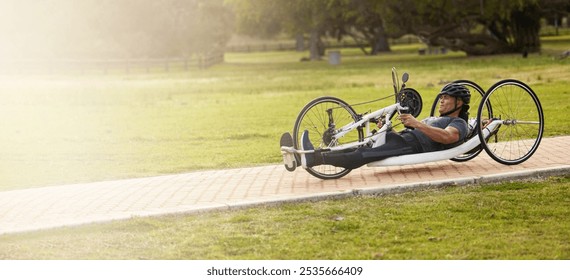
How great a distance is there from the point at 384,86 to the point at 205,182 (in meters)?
19.7

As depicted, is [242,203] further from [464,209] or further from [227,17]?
[227,17]

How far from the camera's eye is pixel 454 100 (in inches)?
407

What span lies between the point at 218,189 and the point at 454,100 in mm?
2834

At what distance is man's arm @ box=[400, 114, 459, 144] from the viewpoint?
32.4 feet

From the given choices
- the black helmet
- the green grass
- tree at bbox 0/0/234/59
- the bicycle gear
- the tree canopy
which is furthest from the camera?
tree at bbox 0/0/234/59

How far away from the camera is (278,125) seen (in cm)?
1847

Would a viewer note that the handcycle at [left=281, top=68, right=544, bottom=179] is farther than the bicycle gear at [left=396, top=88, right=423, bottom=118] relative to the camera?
No

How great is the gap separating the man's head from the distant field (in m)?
2.98

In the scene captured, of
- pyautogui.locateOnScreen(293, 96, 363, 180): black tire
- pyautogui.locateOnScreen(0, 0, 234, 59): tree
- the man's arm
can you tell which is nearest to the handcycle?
pyautogui.locateOnScreen(293, 96, 363, 180): black tire

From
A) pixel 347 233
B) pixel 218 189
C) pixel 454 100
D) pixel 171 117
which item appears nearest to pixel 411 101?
pixel 454 100

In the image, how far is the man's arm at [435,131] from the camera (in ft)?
32.4

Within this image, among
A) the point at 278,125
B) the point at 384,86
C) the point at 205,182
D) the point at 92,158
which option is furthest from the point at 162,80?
the point at 205,182

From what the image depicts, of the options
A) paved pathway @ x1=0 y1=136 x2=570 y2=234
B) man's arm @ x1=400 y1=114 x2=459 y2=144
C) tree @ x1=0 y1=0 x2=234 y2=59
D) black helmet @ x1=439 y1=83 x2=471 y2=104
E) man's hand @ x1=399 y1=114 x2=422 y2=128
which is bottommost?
tree @ x1=0 y1=0 x2=234 y2=59

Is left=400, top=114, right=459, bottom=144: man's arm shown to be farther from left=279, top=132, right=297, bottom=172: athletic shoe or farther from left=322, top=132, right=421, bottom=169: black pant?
left=279, top=132, right=297, bottom=172: athletic shoe
